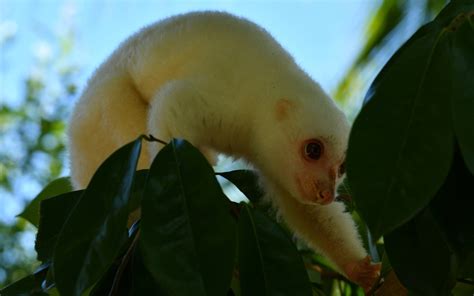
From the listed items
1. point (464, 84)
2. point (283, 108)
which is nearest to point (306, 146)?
point (283, 108)

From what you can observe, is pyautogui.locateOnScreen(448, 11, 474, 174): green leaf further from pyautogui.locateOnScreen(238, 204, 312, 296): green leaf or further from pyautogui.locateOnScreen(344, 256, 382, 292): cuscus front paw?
pyautogui.locateOnScreen(344, 256, 382, 292): cuscus front paw

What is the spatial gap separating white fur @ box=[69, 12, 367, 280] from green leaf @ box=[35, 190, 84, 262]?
3.70 ft

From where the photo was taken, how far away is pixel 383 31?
912 cm

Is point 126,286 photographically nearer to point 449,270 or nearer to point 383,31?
point 449,270

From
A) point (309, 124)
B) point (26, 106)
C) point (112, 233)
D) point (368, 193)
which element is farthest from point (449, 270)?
point (26, 106)

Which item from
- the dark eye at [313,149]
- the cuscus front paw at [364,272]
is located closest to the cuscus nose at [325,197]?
the dark eye at [313,149]

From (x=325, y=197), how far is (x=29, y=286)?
4.85 feet

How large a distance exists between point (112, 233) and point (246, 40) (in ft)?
6.23

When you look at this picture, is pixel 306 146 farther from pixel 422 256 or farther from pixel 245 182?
pixel 422 256

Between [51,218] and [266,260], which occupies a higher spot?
[51,218]

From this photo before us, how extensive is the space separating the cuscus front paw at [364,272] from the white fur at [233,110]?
66 millimetres

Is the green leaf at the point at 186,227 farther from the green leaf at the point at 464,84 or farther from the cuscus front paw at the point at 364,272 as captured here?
the cuscus front paw at the point at 364,272

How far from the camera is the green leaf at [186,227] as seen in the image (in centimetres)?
160

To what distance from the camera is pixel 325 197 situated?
3.19 metres
